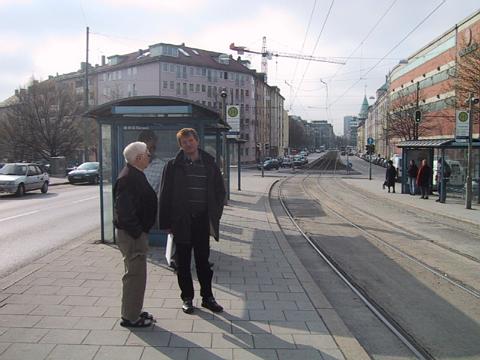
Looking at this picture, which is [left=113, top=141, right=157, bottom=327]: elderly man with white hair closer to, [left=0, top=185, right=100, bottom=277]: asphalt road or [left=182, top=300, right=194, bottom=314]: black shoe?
[left=182, top=300, right=194, bottom=314]: black shoe

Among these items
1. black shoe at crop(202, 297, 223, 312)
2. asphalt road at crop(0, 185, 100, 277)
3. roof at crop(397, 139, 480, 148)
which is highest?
roof at crop(397, 139, 480, 148)

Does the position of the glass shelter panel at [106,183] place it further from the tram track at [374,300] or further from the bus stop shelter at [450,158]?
the bus stop shelter at [450,158]

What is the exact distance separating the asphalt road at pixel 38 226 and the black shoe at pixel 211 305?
3.63 m

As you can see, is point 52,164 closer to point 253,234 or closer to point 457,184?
point 457,184

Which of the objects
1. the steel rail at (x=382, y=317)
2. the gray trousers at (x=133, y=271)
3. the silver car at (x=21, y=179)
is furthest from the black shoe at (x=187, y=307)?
the silver car at (x=21, y=179)

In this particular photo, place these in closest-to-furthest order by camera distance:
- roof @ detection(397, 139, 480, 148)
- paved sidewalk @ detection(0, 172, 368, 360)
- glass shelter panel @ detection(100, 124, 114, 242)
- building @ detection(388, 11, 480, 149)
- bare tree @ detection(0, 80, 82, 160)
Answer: paved sidewalk @ detection(0, 172, 368, 360)
glass shelter panel @ detection(100, 124, 114, 242)
roof @ detection(397, 139, 480, 148)
building @ detection(388, 11, 480, 149)
bare tree @ detection(0, 80, 82, 160)

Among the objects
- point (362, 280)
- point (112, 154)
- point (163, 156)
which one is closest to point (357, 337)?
point (362, 280)

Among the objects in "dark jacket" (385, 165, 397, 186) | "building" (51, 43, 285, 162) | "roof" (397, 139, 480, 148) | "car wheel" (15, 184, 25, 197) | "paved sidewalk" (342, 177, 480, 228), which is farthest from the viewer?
"building" (51, 43, 285, 162)

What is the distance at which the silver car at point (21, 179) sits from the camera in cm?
2112

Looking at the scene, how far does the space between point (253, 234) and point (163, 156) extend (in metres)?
2.99

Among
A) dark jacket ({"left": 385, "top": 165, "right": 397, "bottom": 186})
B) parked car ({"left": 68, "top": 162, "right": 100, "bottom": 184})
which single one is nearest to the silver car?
parked car ({"left": 68, "top": 162, "right": 100, "bottom": 184})

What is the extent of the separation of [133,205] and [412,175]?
68.7ft

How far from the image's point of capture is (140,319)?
4594mm

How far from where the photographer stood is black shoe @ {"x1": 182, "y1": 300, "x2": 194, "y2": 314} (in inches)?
197
